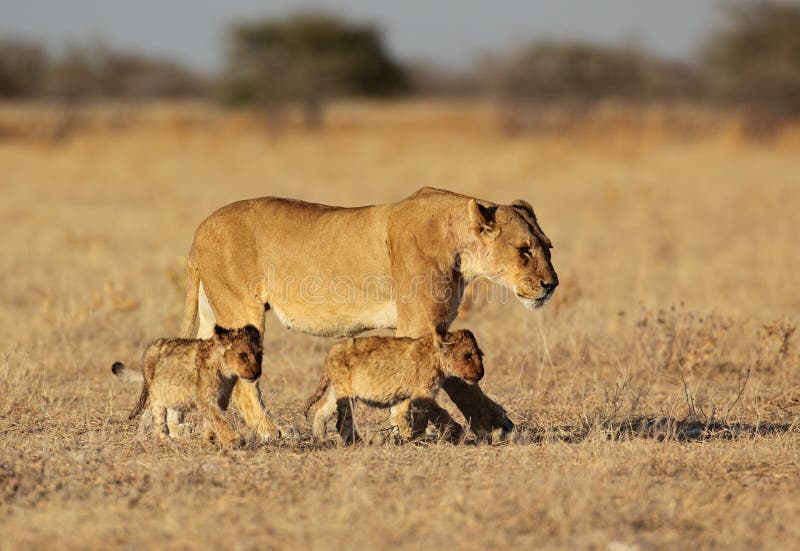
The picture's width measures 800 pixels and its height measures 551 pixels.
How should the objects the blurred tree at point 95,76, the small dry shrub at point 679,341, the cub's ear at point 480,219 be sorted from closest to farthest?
1. the cub's ear at point 480,219
2. the small dry shrub at point 679,341
3. the blurred tree at point 95,76

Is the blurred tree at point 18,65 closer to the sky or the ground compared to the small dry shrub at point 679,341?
closer to the sky

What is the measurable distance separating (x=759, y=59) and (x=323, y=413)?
37.1 metres

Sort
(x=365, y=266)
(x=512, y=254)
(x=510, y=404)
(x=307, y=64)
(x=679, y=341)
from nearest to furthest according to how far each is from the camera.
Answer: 1. (x=512, y=254)
2. (x=365, y=266)
3. (x=510, y=404)
4. (x=679, y=341)
5. (x=307, y=64)

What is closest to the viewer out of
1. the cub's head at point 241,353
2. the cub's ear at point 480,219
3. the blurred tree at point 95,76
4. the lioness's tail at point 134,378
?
the cub's head at point 241,353

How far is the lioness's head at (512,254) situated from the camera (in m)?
6.47

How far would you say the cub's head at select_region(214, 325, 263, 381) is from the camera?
6117 millimetres

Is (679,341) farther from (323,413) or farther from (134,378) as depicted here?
(134,378)

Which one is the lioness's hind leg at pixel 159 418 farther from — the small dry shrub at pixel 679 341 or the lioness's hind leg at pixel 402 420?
the small dry shrub at pixel 679 341

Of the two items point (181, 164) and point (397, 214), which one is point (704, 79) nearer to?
point (181, 164)

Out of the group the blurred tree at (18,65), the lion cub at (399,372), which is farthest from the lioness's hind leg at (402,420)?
the blurred tree at (18,65)

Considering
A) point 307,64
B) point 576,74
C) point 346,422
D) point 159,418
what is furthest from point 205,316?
point 307,64

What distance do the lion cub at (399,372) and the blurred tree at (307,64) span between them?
113 ft

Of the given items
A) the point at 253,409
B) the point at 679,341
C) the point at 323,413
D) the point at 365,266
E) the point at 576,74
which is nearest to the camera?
the point at 323,413

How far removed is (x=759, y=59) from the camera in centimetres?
4016
